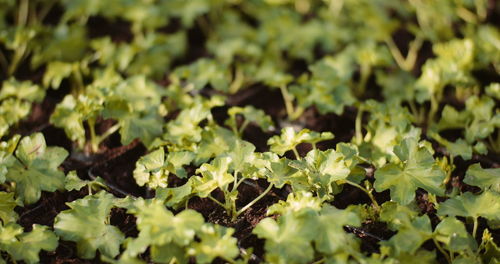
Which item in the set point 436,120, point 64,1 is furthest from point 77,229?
point 64,1

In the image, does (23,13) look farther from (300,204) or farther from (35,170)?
(300,204)

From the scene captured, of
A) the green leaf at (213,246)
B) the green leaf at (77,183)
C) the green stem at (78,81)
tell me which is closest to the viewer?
the green leaf at (213,246)

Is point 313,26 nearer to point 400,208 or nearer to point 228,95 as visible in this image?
point 228,95

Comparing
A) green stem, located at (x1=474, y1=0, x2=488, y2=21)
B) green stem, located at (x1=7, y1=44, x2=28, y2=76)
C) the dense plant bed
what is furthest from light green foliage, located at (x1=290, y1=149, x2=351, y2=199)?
green stem, located at (x1=474, y1=0, x2=488, y2=21)

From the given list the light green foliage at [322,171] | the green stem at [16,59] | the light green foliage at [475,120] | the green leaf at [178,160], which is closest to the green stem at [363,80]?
the light green foliage at [475,120]

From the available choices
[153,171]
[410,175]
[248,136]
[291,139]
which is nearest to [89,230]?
[153,171]

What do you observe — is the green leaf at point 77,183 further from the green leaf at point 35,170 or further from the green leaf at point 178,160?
the green leaf at point 178,160

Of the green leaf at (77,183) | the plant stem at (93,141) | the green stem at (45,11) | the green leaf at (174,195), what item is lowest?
the plant stem at (93,141)
